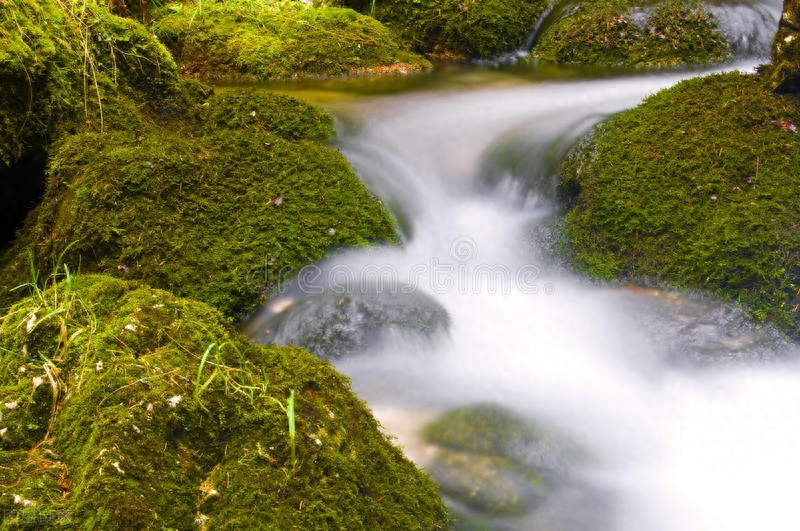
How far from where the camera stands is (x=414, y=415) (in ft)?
9.74

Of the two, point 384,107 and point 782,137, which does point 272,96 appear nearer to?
point 384,107

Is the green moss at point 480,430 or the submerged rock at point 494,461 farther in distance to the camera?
the green moss at point 480,430

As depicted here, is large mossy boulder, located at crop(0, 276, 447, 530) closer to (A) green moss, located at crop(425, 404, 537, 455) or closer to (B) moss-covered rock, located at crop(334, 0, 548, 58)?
(A) green moss, located at crop(425, 404, 537, 455)

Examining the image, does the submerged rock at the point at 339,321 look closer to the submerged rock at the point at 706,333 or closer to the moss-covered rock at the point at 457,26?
the submerged rock at the point at 706,333

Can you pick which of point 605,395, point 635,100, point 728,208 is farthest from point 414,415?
point 635,100

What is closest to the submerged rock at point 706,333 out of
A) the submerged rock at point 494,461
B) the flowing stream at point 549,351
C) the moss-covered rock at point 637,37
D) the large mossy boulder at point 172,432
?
the flowing stream at point 549,351

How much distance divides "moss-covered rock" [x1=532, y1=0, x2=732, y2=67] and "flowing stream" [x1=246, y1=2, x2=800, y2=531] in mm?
3246

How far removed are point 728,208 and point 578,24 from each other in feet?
16.8

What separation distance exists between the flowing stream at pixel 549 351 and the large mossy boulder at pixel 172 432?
93 centimetres

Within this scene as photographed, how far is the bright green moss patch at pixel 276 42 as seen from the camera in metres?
6.81

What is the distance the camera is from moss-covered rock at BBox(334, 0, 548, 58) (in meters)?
7.60

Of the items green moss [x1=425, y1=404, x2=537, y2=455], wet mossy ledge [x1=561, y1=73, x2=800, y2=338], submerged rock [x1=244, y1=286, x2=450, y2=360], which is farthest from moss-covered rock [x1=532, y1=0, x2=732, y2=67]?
green moss [x1=425, y1=404, x2=537, y2=455]

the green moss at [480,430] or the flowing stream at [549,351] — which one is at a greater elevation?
the flowing stream at [549,351]

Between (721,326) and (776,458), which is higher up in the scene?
(721,326)
